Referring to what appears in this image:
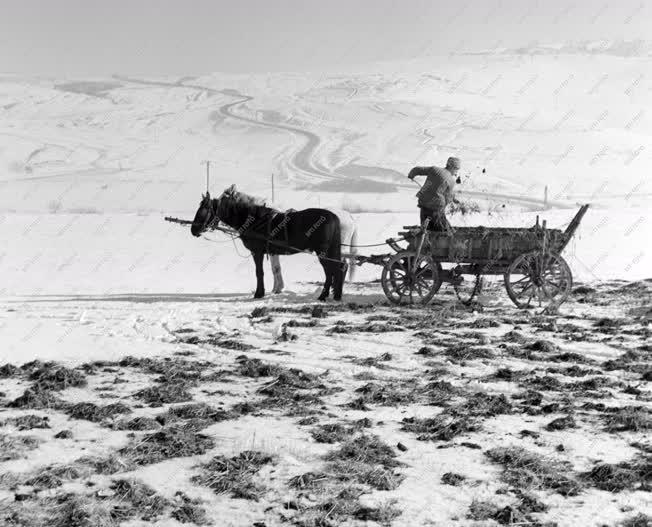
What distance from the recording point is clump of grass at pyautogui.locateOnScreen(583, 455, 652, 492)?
16.8 ft

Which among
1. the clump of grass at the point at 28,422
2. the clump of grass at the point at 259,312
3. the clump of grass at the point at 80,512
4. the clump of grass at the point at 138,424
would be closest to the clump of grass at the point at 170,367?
the clump of grass at the point at 138,424

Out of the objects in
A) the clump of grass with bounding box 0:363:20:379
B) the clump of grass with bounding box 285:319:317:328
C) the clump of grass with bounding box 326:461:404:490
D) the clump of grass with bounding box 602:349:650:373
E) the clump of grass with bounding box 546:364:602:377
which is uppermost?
the clump of grass with bounding box 602:349:650:373

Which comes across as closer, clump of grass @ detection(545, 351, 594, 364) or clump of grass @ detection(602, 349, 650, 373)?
clump of grass @ detection(602, 349, 650, 373)

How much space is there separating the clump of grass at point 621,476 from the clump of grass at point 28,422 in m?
4.23

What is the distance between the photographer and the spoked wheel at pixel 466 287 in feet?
40.7

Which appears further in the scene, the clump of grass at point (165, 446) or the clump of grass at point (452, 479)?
the clump of grass at point (165, 446)

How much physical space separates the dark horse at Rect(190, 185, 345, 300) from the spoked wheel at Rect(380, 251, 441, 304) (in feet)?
3.56

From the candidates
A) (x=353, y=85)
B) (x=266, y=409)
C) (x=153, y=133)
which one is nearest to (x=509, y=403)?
(x=266, y=409)

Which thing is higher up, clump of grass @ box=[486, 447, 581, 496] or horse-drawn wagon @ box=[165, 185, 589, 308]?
horse-drawn wagon @ box=[165, 185, 589, 308]

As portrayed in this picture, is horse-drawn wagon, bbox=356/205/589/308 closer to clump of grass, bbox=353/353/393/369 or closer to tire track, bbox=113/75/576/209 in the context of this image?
clump of grass, bbox=353/353/393/369

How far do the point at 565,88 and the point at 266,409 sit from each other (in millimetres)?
98468

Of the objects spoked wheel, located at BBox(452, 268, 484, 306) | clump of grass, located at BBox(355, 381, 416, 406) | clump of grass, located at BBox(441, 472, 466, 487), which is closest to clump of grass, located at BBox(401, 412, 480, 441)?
clump of grass, located at BBox(355, 381, 416, 406)

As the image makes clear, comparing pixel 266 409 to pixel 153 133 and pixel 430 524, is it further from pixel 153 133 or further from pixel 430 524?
pixel 153 133

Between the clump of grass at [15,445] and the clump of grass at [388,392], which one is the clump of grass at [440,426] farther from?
the clump of grass at [15,445]
